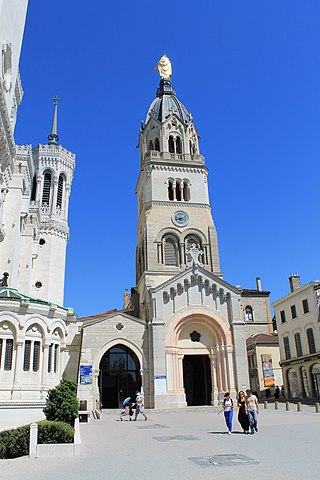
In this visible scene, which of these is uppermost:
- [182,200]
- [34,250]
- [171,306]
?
[182,200]

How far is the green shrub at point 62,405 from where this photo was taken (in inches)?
705

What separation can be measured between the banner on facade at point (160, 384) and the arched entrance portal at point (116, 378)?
78.3 inches

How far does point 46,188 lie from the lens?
54.9 metres

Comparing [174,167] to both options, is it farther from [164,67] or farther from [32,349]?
[32,349]

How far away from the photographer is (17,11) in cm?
2775

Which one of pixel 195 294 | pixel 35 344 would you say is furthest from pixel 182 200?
pixel 35 344

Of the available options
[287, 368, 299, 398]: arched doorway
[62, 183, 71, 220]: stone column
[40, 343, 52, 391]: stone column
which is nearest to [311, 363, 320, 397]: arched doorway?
[287, 368, 299, 398]: arched doorway

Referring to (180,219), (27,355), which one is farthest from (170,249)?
(27,355)

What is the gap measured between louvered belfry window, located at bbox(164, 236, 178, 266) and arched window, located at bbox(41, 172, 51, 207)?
16.8 meters

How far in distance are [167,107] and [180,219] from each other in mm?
17659

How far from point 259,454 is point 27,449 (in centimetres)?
720

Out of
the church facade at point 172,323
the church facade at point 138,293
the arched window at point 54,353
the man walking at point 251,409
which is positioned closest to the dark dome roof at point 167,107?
the church facade at point 138,293

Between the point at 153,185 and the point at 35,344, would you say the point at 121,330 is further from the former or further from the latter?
the point at 153,185

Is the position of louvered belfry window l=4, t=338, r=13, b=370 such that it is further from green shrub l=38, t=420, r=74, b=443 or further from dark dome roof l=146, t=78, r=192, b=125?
dark dome roof l=146, t=78, r=192, b=125
